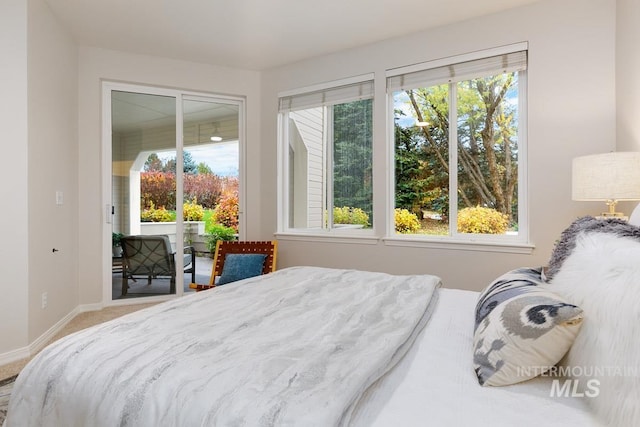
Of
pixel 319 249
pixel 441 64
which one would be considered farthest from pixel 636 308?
pixel 319 249

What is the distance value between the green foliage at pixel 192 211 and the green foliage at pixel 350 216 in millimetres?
1555

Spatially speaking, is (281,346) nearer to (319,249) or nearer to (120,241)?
(319,249)

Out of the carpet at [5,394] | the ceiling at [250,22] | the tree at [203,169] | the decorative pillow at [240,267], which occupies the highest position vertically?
the ceiling at [250,22]

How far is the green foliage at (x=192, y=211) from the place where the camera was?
4.14 metres

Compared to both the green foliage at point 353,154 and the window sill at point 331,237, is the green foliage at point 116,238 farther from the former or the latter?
the green foliage at point 353,154

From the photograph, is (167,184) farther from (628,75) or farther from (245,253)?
(628,75)

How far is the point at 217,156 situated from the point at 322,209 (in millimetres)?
1403

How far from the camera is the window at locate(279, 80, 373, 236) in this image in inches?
147

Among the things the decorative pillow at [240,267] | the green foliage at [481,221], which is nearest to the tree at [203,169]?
the decorative pillow at [240,267]

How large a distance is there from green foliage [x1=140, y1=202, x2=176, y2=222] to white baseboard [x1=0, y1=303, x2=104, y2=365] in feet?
3.33

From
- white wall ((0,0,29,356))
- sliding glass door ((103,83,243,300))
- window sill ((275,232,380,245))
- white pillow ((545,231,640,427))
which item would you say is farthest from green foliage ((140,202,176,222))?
white pillow ((545,231,640,427))

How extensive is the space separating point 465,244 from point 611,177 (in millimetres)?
1282

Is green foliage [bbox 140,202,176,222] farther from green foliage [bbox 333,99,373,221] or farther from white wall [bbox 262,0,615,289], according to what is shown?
white wall [bbox 262,0,615,289]

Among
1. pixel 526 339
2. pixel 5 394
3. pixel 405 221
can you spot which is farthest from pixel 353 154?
pixel 5 394
